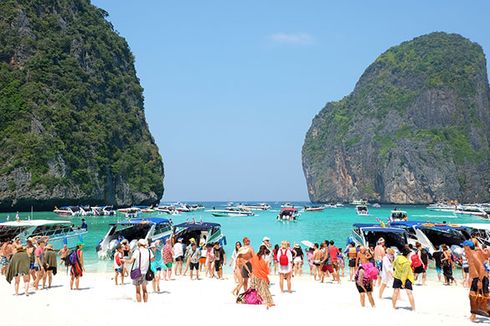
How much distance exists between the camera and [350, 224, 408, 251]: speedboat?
24.2m

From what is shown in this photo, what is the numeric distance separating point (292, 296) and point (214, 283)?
3.87m

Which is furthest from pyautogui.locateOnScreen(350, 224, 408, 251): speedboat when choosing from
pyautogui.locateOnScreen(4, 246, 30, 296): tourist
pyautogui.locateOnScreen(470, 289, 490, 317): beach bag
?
pyautogui.locateOnScreen(4, 246, 30, 296): tourist

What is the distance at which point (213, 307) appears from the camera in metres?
12.6

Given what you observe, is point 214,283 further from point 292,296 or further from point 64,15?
point 64,15

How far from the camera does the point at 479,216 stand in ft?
263

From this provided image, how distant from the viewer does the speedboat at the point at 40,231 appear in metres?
29.4

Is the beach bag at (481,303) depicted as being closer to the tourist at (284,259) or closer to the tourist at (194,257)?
the tourist at (284,259)

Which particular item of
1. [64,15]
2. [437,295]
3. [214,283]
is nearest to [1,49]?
[64,15]

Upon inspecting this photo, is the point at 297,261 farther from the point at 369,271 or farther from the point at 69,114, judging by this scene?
the point at 69,114

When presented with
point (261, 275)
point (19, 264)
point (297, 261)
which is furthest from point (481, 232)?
point (19, 264)

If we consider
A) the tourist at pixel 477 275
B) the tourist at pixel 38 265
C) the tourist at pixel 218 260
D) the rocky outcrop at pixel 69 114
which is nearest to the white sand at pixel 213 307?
the tourist at pixel 38 265

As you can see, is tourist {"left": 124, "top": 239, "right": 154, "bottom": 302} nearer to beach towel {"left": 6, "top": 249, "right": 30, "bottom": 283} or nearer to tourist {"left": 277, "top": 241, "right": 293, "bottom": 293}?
beach towel {"left": 6, "top": 249, "right": 30, "bottom": 283}

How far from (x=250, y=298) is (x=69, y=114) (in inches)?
3202

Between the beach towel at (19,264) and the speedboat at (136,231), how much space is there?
476 inches
